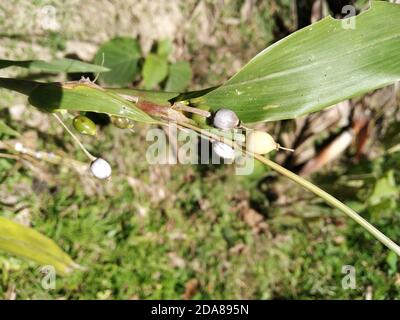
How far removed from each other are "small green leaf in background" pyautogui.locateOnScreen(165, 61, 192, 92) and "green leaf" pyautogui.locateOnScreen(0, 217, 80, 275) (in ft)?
2.49

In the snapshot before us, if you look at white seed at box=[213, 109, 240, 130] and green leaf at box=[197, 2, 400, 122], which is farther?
green leaf at box=[197, 2, 400, 122]

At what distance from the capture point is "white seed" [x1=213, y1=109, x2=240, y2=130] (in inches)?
32.8

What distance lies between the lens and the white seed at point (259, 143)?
0.82 meters

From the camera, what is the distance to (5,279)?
1.61m

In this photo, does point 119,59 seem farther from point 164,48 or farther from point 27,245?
point 27,245

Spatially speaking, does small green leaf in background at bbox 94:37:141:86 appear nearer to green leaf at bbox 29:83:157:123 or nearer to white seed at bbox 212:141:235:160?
green leaf at bbox 29:83:157:123

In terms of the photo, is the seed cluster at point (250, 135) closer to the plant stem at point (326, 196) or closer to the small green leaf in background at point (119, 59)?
the plant stem at point (326, 196)

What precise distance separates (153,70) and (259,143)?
108cm

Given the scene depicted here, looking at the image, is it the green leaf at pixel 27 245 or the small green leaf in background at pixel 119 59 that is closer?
the green leaf at pixel 27 245

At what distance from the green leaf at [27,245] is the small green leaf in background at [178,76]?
29.9 inches

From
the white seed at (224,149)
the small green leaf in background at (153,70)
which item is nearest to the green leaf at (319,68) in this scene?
the white seed at (224,149)

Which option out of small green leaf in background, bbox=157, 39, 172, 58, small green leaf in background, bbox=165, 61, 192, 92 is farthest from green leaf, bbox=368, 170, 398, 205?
small green leaf in background, bbox=157, 39, 172, 58
